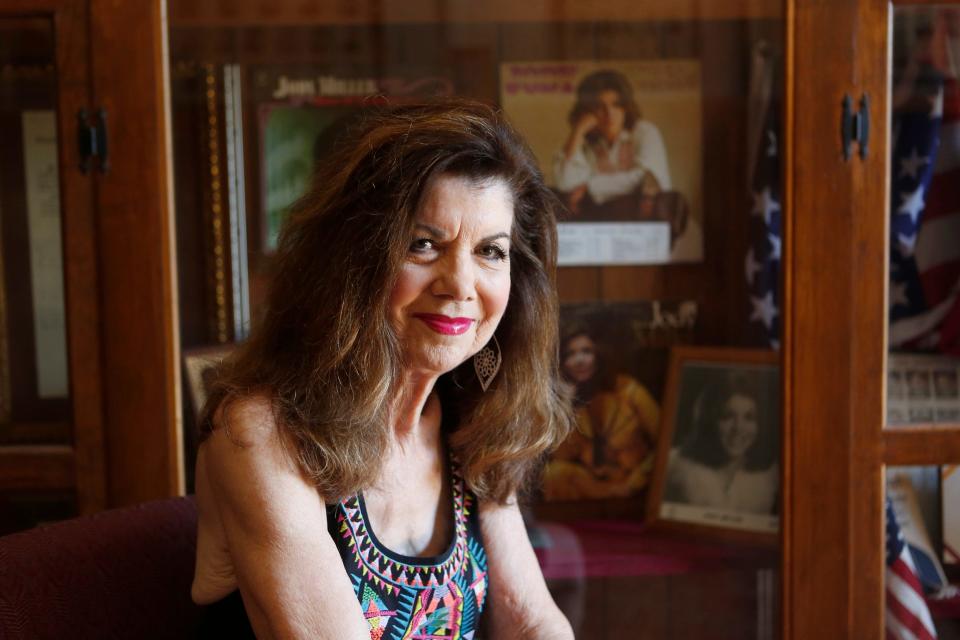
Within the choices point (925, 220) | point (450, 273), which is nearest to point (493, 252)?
point (450, 273)

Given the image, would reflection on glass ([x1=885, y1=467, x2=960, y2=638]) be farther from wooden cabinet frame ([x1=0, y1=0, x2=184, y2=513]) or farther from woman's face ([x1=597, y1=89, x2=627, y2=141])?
wooden cabinet frame ([x1=0, y1=0, x2=184, y2=513])

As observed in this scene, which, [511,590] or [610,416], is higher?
[610,416]

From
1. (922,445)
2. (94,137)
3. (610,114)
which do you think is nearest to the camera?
(94,137)

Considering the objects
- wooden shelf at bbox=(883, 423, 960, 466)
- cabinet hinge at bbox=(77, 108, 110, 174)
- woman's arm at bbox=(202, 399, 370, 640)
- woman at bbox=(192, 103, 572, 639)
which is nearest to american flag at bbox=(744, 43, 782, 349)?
wooden shelf at bbox=(883, 423, 960, 466)

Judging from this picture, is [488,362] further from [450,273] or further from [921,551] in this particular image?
[921,551]

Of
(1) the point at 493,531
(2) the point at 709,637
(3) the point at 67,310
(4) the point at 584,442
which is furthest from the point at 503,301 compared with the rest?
(2) the point at 709,637

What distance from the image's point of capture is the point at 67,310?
1.56 meters

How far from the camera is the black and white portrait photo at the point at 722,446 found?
1.70 meters

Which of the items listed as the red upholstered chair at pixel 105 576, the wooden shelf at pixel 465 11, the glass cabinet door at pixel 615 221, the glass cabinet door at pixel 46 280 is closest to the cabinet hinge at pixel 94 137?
the glass cabinet door at pixel 46 280

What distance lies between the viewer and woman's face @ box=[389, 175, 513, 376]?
121 centimetres

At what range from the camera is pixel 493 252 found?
4.13ft

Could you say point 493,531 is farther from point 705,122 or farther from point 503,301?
point 705,122

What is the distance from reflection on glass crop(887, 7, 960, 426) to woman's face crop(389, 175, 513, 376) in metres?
0.75

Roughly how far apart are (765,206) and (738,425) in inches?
14.4
